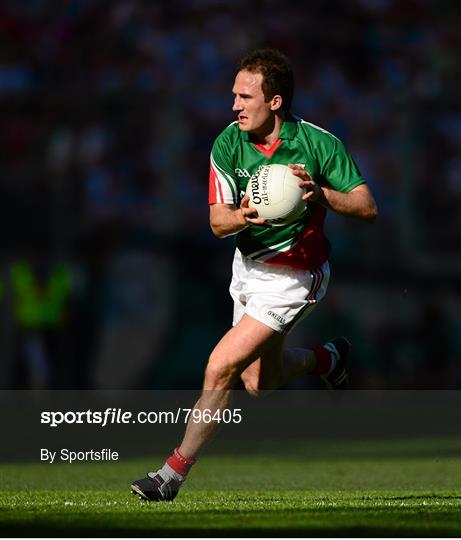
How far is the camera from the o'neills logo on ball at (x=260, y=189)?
7.74 meters

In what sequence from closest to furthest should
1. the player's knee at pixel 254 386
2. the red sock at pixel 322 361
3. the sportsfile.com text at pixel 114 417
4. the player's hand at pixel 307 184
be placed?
the player's hand at pixel 307 184 < the player's knee at pixel 254 386 < the red sock at pixel 322 361 < the sportsfile.com text at pixel 114 417

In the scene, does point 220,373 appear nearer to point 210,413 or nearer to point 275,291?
point 210,413

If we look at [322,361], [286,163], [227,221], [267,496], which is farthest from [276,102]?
[267,496]

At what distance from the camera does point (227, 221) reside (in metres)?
7.90

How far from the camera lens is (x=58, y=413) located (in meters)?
16.7

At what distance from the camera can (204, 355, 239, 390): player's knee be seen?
7973 mm

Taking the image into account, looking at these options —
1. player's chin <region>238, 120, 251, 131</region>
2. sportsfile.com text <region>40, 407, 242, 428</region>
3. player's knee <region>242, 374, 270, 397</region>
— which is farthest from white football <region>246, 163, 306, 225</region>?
sportsfile.com text <region>40, 407, 242, 428</region>

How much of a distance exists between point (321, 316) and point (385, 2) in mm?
6039

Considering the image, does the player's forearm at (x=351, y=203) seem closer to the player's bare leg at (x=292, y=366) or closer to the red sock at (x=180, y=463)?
the player's bare leg at (x=292, y=366)

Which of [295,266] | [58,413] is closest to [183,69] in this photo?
[58,413]

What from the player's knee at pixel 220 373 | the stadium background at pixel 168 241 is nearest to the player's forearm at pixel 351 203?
the player's knee at pixel 220 373

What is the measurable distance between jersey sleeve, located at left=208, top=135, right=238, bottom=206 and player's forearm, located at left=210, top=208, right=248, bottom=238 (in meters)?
0.12

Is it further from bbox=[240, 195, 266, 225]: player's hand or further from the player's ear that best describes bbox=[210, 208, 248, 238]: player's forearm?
the player's ear

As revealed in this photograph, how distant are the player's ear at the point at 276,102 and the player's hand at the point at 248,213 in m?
0.81
